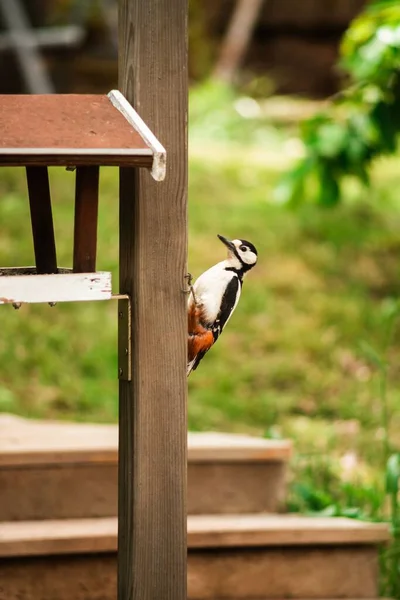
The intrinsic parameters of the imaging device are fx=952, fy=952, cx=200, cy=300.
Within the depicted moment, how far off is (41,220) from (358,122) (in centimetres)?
234

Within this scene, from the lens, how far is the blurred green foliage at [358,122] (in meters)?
3.56

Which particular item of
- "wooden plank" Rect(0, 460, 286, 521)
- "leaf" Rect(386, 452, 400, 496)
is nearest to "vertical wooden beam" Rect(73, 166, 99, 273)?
"wooden plank" Rect(0, 460, 286, 521)

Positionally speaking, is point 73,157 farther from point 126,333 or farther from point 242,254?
point 242,254

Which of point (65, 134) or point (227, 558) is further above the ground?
point (65, 134)

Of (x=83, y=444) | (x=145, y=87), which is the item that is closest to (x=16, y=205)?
(x=83, y=444)

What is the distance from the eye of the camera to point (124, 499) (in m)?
2.12

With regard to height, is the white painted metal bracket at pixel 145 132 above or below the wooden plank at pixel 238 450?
above

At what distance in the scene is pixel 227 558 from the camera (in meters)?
2.85

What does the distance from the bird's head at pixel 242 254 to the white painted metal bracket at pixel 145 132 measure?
2.09 ft

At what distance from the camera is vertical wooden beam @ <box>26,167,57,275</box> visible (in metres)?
1.96

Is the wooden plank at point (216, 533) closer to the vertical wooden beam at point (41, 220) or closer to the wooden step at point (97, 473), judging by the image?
the wooden step at point (97, 473)

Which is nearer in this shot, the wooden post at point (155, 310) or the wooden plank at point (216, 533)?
the wooden post at point (155, 310)

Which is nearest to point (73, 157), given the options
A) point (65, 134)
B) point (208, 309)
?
point (65, 134)

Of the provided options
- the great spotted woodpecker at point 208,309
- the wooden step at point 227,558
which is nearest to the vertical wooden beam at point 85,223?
the great spotted woodpecker at point 208,309
